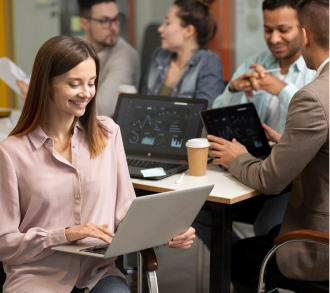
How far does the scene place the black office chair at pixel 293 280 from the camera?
182cm

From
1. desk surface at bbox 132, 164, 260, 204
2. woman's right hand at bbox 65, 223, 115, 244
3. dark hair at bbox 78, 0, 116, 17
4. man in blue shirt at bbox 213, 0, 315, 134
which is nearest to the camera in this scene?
woman's right hand at bbox 65, 223, 115, 244

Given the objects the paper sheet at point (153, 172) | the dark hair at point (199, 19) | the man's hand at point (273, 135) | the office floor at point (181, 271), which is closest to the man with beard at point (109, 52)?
the dark hair at point (199, 19)

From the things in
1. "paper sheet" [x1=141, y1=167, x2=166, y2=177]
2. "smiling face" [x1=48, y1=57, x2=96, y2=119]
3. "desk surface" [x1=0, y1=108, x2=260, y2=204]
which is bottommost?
"desk surface" [x1=0, y1=108, x2=260, y2=204]

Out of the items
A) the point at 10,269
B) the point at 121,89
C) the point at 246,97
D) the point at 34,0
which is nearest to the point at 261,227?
the point at 246,97

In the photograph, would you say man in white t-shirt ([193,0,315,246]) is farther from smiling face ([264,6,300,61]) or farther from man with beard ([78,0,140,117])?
man with beard ([78,0,140,117])

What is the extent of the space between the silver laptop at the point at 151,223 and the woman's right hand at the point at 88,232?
0.10 ft

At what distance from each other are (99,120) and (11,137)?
317mm

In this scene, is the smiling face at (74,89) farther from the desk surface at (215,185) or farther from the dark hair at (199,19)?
the dark hair at (199,19)

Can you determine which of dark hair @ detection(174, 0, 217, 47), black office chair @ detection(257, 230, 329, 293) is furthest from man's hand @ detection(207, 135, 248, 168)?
dark hair @ detection(174, 0, 217, 47)

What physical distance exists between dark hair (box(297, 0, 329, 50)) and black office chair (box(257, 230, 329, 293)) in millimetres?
669

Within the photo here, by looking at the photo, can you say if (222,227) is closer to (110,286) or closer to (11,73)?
(110,286)

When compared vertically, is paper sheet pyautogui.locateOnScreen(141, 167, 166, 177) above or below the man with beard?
below

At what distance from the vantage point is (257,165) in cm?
214

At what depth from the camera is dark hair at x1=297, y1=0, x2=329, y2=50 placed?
207 cm
